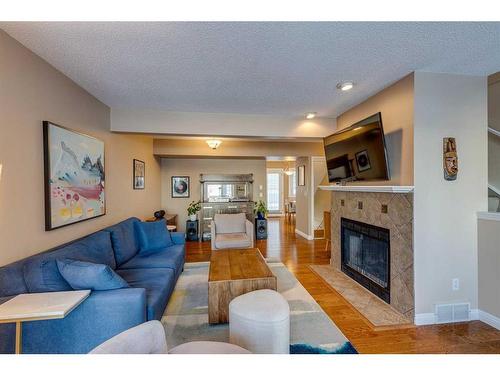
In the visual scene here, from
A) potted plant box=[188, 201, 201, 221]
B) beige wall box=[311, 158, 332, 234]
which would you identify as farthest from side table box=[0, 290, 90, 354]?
beige wall box=[311, 158, 332, 234]

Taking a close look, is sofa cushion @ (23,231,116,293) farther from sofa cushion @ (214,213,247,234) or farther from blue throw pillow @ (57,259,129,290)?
sofa cushion @ (214,213,247,234)

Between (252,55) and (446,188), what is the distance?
228 cm

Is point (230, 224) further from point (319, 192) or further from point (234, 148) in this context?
point (319, 192)

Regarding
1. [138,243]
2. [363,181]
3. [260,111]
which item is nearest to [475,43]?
[363,181]

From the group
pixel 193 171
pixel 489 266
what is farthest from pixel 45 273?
pixel 193 171

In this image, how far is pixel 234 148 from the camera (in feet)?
18.5

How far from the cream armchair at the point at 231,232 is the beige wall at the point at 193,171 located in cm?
201

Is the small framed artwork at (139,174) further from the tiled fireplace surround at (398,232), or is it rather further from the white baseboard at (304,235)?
the white baseboard at (304,235)

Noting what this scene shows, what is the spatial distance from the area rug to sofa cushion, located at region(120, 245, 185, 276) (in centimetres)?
40

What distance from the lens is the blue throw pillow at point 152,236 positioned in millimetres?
3223

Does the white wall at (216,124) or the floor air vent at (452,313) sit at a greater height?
the white wall at (216,124)

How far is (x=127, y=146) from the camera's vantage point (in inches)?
152

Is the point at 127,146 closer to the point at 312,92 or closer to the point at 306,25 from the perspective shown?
the point at 312,92

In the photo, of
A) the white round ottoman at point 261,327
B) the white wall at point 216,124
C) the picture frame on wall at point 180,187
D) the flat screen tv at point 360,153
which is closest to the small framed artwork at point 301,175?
the white wall at point 216,124
